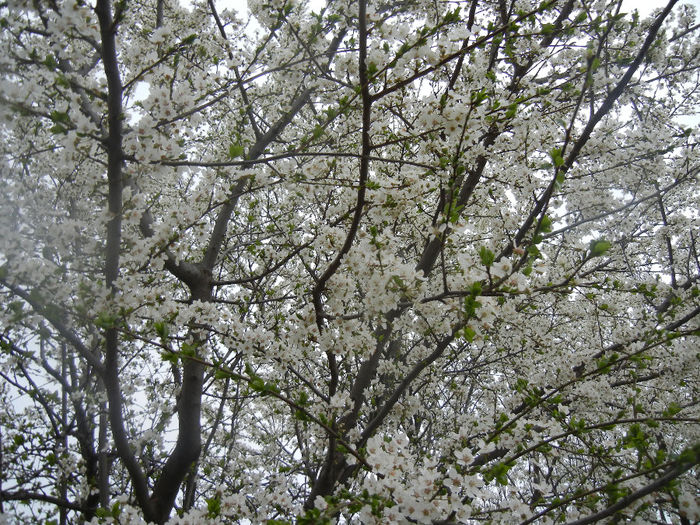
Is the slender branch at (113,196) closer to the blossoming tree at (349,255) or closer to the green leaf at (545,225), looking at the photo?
the blossoming tree at (349,255)

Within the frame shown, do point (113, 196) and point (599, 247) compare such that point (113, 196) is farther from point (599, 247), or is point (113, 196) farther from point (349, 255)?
point (599, 247)

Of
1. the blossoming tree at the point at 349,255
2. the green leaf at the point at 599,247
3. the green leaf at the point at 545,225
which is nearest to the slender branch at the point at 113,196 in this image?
the blossoming tree at the point at 349,255

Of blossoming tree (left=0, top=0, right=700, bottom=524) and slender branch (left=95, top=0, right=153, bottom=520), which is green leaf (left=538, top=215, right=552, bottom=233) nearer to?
blossoming tree (left=0, top=0, right=700, bottom=524)

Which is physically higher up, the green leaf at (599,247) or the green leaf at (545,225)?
the green leaf at (545,225)

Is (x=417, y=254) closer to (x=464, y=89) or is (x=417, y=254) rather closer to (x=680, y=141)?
(x=464, y=89)

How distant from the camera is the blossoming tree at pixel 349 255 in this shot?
7.53 ft

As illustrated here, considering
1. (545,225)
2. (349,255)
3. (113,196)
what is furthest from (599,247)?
(113,196)

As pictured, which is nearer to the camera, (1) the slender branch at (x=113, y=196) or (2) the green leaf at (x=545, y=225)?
(2) the green leaf at (x=545, y=225)

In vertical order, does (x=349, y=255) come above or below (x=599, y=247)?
above

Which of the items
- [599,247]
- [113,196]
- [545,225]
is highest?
[113,196]

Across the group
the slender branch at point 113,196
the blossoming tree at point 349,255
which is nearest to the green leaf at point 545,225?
the blossoming tree at point 349,255

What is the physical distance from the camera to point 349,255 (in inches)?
110

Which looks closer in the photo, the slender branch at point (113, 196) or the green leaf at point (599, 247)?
the green leaf at point (599, 247)

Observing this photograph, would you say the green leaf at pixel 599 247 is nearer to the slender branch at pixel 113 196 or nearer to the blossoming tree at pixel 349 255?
the blossoming tree at pixel 349 255
